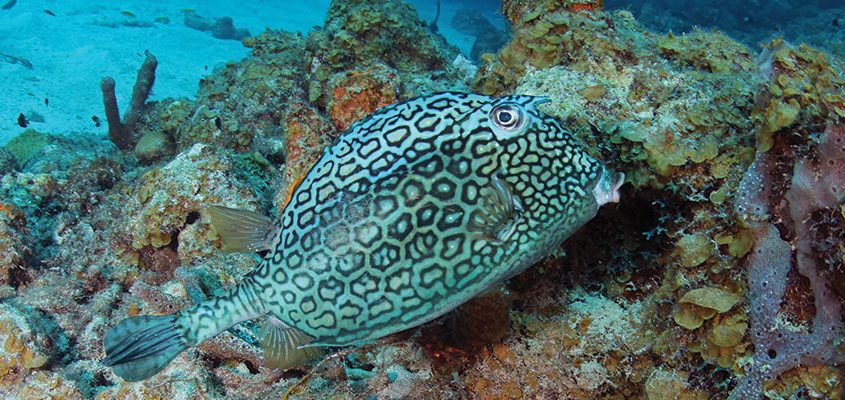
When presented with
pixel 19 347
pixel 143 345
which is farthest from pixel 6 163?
pixel 143 345

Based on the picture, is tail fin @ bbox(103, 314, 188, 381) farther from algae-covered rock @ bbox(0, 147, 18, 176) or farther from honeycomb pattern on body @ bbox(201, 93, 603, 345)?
algae-covered rock @ bbox(0, 147, 18, 176)

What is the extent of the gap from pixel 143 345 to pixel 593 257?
284 centimetres

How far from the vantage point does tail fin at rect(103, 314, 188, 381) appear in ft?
8.84

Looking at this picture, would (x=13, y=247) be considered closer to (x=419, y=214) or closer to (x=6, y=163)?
(x=6, y=163)

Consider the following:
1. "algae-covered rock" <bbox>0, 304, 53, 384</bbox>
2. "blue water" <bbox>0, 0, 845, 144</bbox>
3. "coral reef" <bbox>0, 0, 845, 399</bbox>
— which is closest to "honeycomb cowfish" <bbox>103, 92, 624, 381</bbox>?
"coral reef" <bbox>0, 0, 845, 399</bbox>

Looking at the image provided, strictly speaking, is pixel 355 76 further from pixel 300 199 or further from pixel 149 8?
pixel 149 8

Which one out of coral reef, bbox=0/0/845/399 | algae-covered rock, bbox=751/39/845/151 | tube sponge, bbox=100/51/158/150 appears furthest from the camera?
tube sponge, bbox=100/51/158/150

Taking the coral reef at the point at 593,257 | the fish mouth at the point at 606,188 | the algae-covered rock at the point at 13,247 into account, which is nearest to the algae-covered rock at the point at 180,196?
the coral reef at the point at 593,257

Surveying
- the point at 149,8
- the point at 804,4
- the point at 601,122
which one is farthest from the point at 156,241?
the point at 804,4

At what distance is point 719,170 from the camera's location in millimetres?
3104

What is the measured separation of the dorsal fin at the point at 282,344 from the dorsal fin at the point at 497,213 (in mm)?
1110

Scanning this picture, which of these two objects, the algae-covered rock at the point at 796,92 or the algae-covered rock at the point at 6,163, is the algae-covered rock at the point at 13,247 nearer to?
the algae-covered rock at the point at 6,163

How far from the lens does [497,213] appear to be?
2523 mm

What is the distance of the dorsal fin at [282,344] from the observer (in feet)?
9.18
